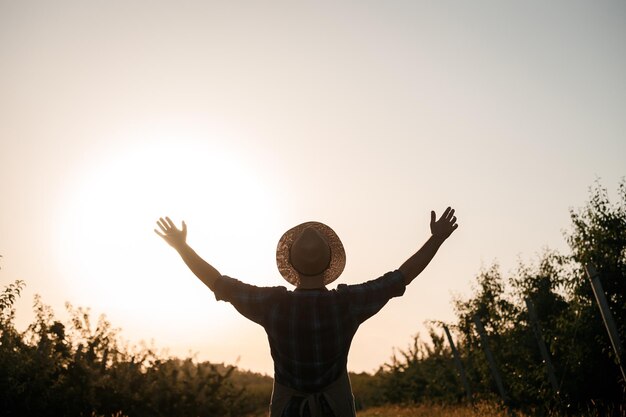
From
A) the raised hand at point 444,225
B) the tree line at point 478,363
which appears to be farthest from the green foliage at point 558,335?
the raised hand at point 444,225

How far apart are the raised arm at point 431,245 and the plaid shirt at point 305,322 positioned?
0.31 m

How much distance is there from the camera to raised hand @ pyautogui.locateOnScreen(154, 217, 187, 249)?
8.69ft

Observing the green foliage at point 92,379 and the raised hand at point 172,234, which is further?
the green foliage at point 92,379

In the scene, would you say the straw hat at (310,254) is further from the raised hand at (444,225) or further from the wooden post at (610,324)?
the wooden post at (610,324)

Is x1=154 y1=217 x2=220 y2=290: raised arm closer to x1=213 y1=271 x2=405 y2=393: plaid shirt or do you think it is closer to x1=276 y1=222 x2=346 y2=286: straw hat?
x1=213 y1=271 x2=405 y2=393: plaid shirt

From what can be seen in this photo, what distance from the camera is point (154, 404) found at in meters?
19.8

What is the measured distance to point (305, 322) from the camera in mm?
2320

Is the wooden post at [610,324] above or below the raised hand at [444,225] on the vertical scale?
below

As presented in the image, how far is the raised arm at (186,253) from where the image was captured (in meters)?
2.51

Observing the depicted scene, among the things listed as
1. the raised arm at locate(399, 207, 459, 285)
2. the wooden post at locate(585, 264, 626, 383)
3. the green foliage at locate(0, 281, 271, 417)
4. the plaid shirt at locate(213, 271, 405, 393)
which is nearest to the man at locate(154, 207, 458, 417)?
the plaid shirt at locate(213, 271, 405, 393)

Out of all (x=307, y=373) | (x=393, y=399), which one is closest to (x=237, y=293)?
(x=307, y=373)

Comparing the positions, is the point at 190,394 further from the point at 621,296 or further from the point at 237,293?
the point at 237,293

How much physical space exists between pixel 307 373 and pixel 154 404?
65.5 feet

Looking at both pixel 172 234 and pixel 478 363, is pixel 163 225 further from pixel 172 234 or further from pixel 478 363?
pixel 478 363
